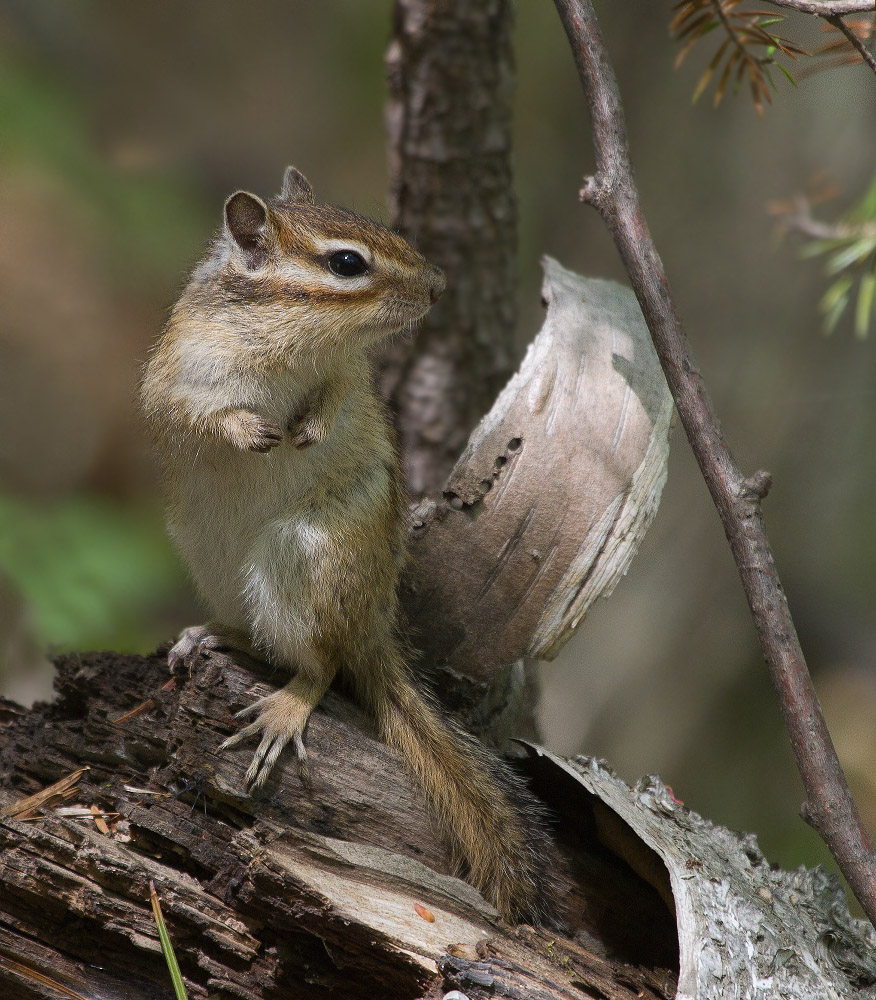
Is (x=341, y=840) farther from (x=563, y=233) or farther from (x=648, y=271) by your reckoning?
(x=563, y=233)

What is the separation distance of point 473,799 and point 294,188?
1.51m

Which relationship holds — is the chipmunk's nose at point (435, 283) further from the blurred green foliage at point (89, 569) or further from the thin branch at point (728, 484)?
the blurred green foliage at point (89, 569)

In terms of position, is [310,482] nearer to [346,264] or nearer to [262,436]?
[262,436]

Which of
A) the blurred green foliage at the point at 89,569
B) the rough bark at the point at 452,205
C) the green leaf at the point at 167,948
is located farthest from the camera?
the blurred green foliage at the point at 89,569

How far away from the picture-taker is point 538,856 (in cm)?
182

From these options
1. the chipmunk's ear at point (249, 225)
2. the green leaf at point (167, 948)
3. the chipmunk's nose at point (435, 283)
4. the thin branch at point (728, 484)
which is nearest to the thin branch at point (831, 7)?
the thin branch at point (728, 484)

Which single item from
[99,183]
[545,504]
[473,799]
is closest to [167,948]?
[473,799]

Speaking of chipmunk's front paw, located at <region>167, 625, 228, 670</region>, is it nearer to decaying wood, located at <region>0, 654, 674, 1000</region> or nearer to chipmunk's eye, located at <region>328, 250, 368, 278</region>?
decaying wood, located at <region>0, 654, 674, 1000</region>

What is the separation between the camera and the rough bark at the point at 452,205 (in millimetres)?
2820

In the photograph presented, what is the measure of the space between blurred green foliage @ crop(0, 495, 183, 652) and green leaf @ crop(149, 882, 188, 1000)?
1.24m

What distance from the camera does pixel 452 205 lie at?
2967 millimetres

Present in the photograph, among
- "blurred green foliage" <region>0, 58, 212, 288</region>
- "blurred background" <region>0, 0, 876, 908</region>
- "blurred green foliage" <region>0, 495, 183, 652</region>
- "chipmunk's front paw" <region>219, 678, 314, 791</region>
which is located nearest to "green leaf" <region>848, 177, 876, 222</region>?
"blurred background" <region>0, 0, 876, 908</region>

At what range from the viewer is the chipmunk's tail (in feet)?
5.72

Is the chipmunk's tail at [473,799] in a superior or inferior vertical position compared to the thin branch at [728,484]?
inferior
